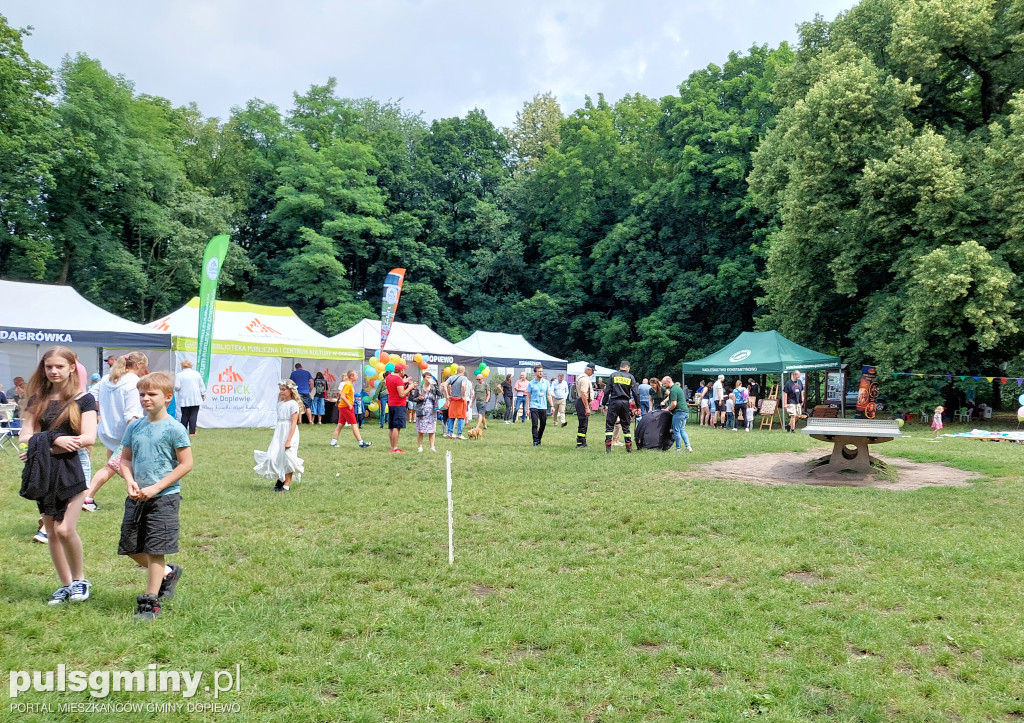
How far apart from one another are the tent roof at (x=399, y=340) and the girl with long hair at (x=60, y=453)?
15.8m

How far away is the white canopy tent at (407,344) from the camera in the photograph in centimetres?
2159

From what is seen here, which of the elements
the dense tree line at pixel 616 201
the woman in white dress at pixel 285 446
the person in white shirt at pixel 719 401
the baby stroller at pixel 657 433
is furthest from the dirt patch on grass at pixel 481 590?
the person in white shirt at pixel 719 401

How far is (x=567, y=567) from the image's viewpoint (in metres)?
5.73

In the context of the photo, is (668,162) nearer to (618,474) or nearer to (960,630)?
(618,474)

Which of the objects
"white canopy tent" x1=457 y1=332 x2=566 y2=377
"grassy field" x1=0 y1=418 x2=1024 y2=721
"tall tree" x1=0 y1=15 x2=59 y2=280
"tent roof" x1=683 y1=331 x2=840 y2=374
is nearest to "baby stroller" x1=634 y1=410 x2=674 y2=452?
"grassy field" x1=0 y1=418 x2=1024 y2=721

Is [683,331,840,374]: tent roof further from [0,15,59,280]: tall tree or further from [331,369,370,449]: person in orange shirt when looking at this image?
[0,15,59,280]: tall tree

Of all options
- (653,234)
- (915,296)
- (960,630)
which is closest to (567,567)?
(960,630)

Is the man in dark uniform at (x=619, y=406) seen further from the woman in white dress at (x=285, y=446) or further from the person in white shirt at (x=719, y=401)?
the person in white shirt at (x=719, y=401)

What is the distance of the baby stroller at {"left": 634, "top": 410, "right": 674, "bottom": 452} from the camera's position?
13.7 metres

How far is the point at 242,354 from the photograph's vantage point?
18.2 meters

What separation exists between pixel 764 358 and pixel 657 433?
1065 cm

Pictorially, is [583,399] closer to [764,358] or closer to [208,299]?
[208,299]

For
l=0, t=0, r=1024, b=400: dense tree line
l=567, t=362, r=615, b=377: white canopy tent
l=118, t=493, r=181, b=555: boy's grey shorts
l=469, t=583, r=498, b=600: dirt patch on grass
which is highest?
l=0, t=0, r=1024, b=400: dense tree line

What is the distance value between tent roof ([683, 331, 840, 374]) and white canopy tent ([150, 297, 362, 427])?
11942 mm
